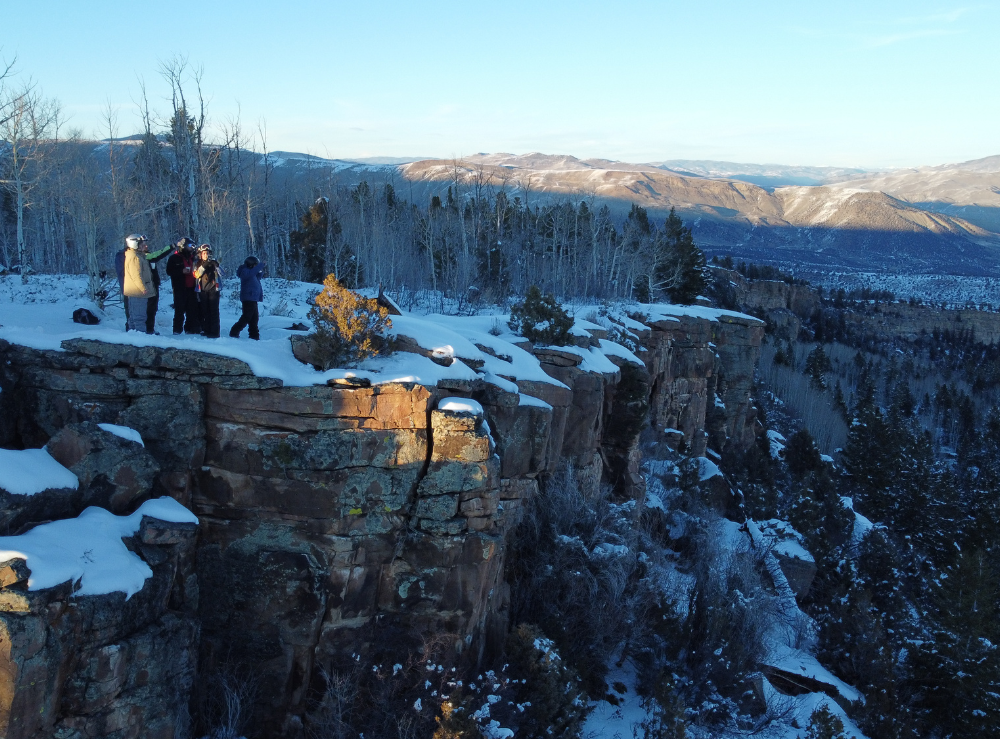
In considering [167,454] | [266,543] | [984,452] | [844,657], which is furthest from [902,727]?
[984,452]

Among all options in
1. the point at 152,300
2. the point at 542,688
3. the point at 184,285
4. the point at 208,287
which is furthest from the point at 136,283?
the point at 542,688

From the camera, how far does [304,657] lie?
11.2 m

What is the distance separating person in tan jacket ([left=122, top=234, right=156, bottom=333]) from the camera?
1176 centimetres

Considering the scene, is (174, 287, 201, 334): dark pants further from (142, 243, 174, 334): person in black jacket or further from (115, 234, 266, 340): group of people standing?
(142, 243, 174, 334): person in black jacket

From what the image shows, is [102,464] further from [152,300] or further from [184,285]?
[184,285]

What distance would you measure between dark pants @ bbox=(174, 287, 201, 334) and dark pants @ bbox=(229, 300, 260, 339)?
732mm

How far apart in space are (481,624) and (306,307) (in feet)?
34.2

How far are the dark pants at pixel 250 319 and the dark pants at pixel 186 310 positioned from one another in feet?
2.40

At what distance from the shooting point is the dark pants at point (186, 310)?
41.4ft

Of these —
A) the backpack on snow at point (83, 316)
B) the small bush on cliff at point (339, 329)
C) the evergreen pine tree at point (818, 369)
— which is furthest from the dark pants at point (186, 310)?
the evergreen pine tree at point (818, 369)

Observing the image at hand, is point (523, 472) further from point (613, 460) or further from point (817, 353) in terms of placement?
point (817, 353)

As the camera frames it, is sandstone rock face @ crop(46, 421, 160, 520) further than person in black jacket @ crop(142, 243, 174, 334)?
No

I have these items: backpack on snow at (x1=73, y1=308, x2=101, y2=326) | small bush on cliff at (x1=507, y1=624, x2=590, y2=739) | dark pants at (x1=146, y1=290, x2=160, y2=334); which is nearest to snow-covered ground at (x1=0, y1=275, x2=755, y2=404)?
backpack on snow at (x1=73, y1=308, x2=101, y2=326)

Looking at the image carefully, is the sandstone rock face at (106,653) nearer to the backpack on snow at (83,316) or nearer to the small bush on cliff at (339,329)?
the small bush on cliff at (339,329)
